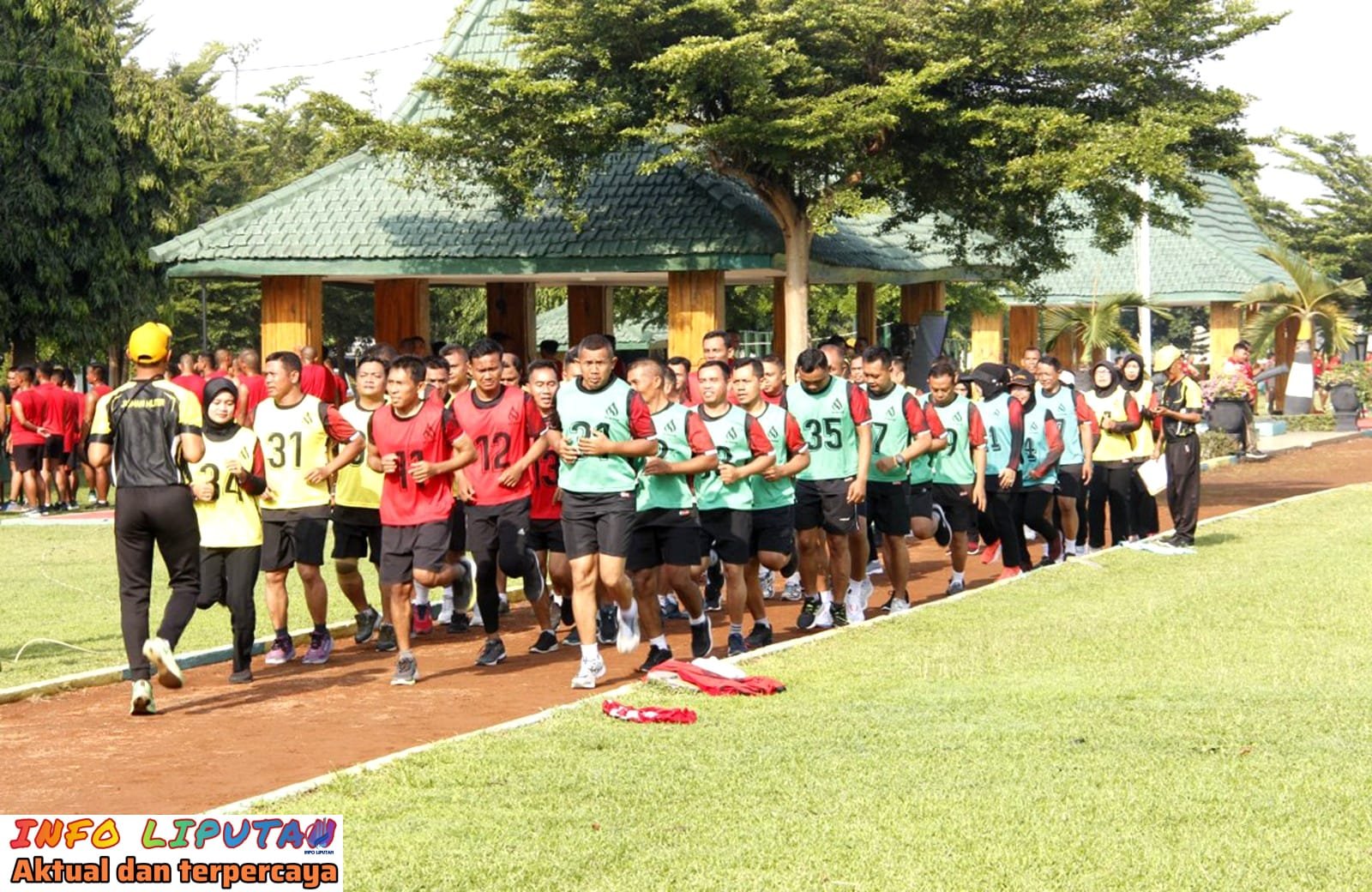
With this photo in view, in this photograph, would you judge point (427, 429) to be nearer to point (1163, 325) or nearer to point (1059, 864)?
point (1059, 864)

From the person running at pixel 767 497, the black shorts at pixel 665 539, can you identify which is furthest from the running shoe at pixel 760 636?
the black shorts at pixel 665 539

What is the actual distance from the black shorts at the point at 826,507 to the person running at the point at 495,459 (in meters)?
2.20

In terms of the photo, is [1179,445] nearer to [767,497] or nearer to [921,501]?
[921,501]

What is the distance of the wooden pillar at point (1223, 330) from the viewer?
47219 mm

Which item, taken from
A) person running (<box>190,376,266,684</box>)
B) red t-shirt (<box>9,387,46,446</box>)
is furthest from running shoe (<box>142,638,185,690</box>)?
red t-shirt (<box>9,387,46,446</box>)

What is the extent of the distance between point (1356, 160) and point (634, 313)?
27607mm

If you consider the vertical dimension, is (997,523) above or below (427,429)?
below

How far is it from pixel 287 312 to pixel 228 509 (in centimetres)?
1436

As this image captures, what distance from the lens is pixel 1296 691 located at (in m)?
9.97

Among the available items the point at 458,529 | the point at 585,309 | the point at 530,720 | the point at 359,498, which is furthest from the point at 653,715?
the point at 585,309

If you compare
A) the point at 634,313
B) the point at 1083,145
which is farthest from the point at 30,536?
the point at 634,313

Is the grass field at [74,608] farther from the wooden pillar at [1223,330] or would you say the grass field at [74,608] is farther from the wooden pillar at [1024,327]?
the wooden pillar at [1223,330]

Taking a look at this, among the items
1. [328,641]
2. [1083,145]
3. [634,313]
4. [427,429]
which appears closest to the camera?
[427,429]

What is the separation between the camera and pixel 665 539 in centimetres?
1177
